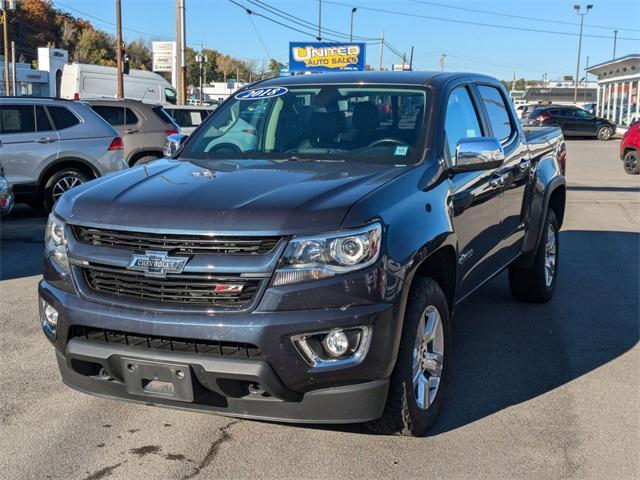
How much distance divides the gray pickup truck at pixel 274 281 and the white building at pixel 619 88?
3638 cm

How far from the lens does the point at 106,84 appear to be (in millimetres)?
27828

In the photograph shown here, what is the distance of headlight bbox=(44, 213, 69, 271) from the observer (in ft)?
11.4

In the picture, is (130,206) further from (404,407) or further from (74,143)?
(74,143)

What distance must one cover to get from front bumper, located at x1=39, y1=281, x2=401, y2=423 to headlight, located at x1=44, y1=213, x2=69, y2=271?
0.25 metres

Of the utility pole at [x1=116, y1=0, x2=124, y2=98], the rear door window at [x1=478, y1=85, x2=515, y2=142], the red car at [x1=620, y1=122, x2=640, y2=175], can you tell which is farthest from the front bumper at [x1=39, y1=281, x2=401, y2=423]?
the utility pole at [x1=116, y1=0, x2=124, y2=98]

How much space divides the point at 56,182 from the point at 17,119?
3.45 ft

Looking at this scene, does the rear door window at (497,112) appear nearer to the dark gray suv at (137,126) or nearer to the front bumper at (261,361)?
the front bumper at (261,361)

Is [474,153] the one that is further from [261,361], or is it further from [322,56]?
[322,56]

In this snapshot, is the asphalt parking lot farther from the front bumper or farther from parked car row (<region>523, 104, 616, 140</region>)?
parked car row (<region>523, 104, 616, 140</region>)

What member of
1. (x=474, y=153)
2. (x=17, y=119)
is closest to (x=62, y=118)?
(x=17, y=119)

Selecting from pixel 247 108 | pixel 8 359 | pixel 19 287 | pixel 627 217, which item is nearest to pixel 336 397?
pixel 247 108

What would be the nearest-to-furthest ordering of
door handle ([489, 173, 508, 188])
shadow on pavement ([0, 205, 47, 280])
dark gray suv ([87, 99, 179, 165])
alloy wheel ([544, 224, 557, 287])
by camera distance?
door handle ([489, 173, 508, 188]), alloy wheel ([544, 224, 557, 287]), shadow on pavement ([0, 205, 47, 280]), dark gray suv ([87, 99, 179, 165])

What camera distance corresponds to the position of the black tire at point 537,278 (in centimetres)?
598

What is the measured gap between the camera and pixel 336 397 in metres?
3.11
